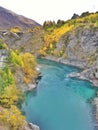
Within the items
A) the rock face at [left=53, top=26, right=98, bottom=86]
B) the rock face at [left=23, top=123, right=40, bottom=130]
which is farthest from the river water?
the rock face at [left=53, top=26, right=98, bottom=86]

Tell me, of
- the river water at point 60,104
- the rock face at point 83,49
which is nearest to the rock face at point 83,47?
the rock face at point 83,49

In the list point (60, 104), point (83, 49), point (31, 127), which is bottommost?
point (60, 104)

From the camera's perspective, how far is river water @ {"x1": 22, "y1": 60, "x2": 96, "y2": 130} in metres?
83.9

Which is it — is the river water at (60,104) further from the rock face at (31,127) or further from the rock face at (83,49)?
the rock face at (83,49)

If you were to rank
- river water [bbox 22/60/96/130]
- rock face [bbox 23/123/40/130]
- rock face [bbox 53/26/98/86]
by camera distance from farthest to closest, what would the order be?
rock face [bbox 53/26/98/86], river water [bbox 22/60/96/130], rock face [bbox 23/123/40/130]

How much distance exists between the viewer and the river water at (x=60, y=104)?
83938 mm

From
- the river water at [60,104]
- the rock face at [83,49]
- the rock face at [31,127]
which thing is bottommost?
the river water at [60,104]

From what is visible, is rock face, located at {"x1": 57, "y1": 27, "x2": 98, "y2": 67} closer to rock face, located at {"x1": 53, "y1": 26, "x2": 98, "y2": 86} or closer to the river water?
rock face, located at {"x1": 53, "y1": 26, "x2": 98, "y2": 86}

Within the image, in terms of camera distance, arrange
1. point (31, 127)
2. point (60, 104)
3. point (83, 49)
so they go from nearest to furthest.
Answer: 1. point (31, 127)
2. point (60, 104)
3. point (83, 49)

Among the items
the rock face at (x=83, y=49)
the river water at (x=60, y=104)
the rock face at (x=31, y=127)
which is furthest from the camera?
the rock face at (x=83, y=49)

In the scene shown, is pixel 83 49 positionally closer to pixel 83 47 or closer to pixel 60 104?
pixel 83 47

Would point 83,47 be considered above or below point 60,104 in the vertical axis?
above

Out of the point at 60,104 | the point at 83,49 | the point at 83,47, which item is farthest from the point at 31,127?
the point at 83,47

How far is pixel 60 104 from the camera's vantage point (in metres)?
101
